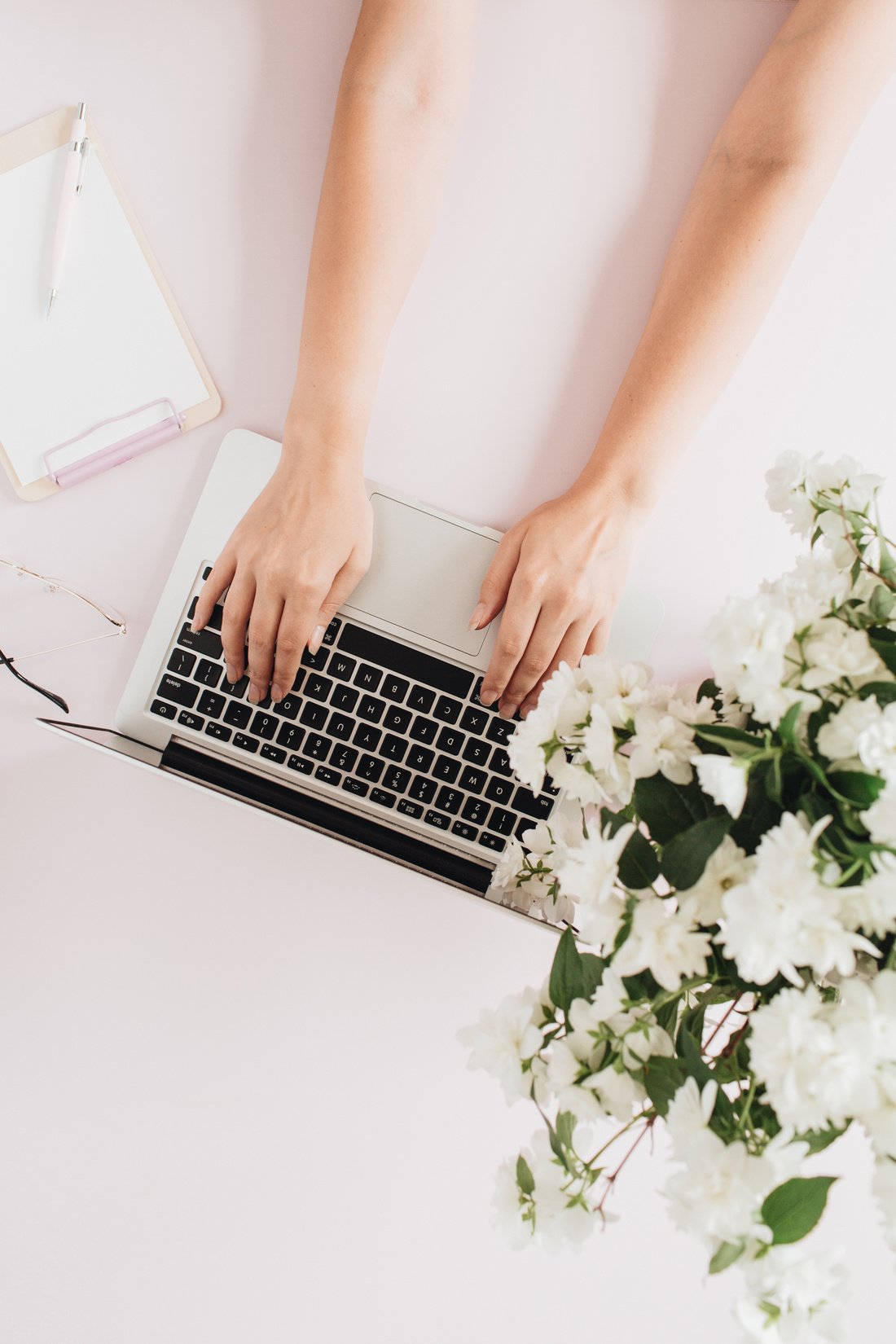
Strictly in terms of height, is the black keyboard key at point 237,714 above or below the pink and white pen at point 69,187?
below

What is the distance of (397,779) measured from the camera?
28.4 inches

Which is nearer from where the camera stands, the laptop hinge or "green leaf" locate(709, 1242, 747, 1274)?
"green leaf" locate(709, 1242, 747, 1274)

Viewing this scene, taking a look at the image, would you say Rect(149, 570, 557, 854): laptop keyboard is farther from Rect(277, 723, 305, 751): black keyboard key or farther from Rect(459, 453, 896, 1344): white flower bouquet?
Rect(459, 453, 896, 1344): white flower bouquet

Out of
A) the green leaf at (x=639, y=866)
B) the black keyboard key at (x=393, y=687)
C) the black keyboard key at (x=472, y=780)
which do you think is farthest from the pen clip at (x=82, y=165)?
the green leaf at (x=639, y=866)

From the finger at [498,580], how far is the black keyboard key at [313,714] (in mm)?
151

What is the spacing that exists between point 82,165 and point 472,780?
0.63 metres

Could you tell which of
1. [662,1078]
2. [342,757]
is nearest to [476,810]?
[342,757]

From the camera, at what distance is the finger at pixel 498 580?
0.73m

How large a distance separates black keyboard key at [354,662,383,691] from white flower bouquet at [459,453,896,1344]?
30cm

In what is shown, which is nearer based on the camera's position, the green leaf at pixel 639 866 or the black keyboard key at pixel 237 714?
the green leaf at pixel 639 866

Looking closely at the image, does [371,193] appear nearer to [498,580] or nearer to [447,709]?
[498,580]

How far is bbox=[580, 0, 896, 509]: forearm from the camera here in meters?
0.71

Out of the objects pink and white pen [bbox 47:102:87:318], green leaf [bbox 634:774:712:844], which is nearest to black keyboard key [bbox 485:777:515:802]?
green leaf [bbox 634:774:712:844]

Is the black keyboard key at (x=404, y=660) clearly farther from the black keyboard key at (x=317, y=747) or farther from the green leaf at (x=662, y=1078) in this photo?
the green leaf at (x=662, y=1078)
